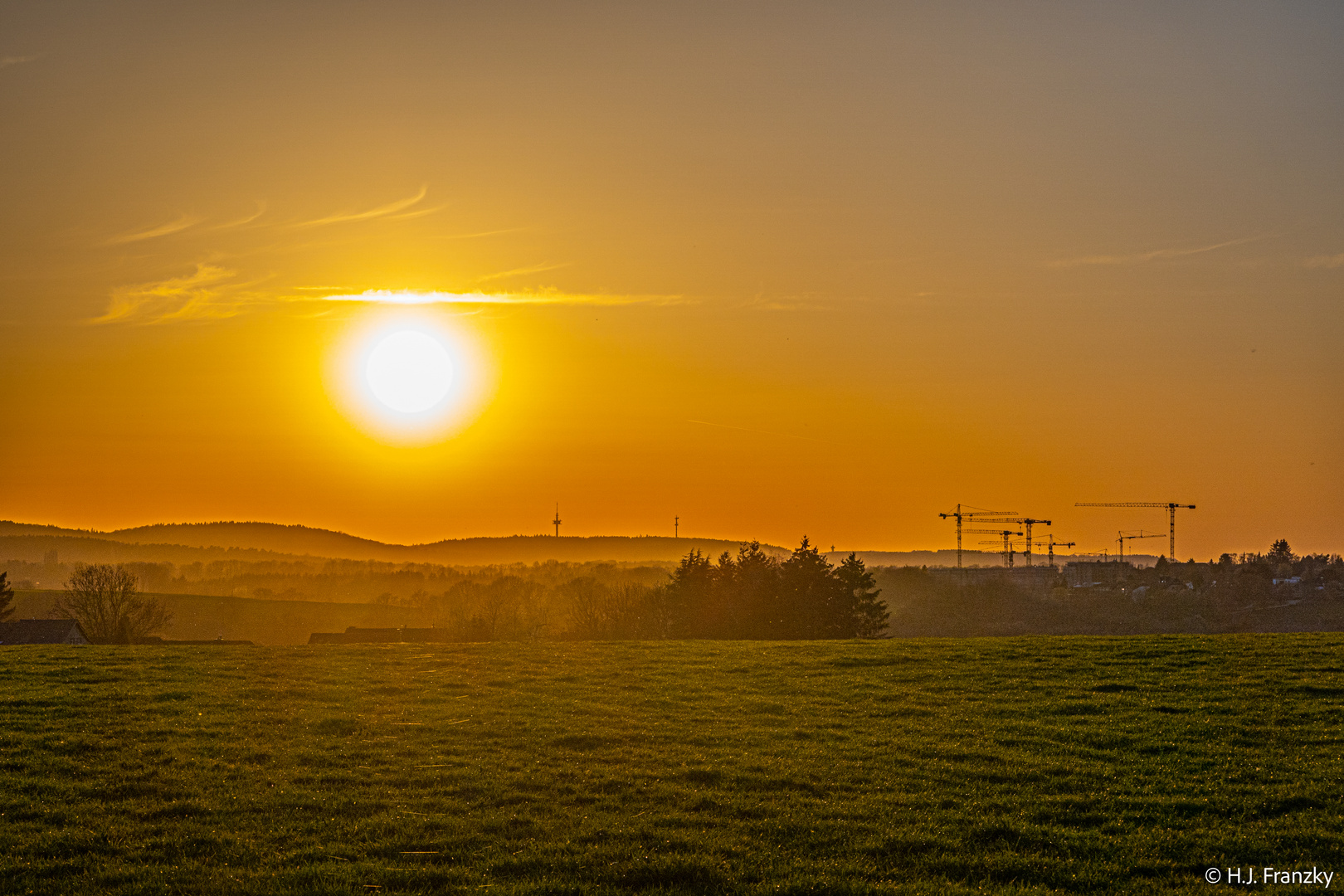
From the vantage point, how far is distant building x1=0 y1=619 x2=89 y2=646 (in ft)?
248

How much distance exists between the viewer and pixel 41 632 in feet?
252

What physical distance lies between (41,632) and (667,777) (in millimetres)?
74121

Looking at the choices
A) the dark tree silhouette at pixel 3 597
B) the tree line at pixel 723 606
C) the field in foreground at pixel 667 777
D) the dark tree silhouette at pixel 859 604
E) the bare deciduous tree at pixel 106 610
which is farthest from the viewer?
the dark tree silhouette at pixel 3 597

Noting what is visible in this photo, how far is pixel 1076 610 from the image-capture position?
12575 cm

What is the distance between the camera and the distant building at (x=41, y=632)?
75.5 meters

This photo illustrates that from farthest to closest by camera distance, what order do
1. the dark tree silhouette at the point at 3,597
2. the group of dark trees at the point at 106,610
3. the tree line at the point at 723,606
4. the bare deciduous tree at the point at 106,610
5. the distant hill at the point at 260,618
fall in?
the distant hill at the point at 260,618 → the dark tree silhouette at the point at 3,597 → the tree line at the point at 723,606 → the bare deciduous tree at the point at 106,610 → the group of dark trees at the point at 106,610

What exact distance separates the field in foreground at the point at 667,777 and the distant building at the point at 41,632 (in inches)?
2069

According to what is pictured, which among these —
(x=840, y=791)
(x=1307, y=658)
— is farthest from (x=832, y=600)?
(x=840, y=791)

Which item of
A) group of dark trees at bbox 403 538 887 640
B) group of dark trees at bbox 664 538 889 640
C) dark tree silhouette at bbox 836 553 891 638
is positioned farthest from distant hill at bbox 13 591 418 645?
dark tree silhouette at bbox 836 553 891 638

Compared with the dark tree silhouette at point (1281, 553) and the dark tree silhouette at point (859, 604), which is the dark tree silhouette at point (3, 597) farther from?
the dark tree silhouette at point (1281, 553)

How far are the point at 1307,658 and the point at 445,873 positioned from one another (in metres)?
25.8

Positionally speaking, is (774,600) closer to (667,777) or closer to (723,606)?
(723,606)

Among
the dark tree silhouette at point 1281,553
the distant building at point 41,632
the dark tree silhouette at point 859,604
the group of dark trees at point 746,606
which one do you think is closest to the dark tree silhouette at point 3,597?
the distant building at point 41,632

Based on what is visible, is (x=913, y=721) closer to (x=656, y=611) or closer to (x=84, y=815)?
(x=84, y=815)
